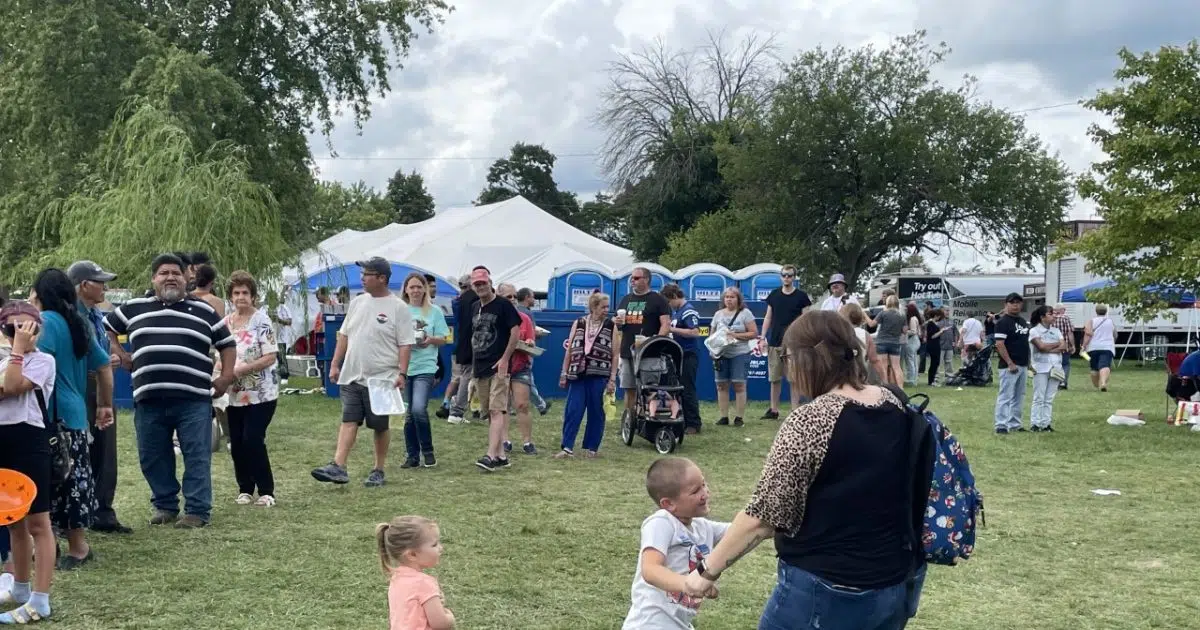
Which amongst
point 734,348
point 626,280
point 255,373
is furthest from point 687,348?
point 626,280

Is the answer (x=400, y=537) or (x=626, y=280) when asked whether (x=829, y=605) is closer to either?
(x=400, y=537)

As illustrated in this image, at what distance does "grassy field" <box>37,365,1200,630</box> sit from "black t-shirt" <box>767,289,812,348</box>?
2929mm

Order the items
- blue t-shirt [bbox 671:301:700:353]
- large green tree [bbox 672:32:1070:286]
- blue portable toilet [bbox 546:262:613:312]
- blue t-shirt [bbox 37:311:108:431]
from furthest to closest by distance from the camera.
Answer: large green tree [bbox 672:32:1070:286]
blue portable toilet [bbox 546:262:613:312]
blue t-shirt [bbox 671:301:700:353]
blue t-shirt [bbox 37:311:108:431]

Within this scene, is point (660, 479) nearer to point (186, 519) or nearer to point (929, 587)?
point (929, 587)

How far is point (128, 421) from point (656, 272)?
13.4m

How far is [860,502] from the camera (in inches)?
118

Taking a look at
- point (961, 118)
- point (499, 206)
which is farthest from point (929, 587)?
point (961, 118)

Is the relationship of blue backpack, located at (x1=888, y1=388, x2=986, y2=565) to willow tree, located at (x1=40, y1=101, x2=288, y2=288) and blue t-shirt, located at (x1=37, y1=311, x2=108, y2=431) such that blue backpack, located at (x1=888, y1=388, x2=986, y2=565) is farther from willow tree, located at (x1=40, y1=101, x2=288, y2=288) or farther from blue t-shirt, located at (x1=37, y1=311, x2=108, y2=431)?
willow tree, located at (x1=40, y1=101, x2=288, y2=288)

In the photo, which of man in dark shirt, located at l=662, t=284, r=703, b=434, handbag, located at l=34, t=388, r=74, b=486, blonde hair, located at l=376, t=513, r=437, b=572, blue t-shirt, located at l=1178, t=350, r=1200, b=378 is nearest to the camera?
blonde hair, located at l=376, t=513, r=437, b=572

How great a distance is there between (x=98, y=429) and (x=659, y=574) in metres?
4.76

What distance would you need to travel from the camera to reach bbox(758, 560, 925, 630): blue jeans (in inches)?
118

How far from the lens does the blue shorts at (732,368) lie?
1348 centimetres

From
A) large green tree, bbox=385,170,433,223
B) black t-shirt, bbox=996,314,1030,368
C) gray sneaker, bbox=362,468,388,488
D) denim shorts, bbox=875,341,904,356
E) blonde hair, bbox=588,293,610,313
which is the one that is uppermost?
large green tree, bbox=385,170,433,223

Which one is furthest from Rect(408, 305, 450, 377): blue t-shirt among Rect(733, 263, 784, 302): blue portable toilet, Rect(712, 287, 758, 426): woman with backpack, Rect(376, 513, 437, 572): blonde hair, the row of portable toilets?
Rect(733, 263, 784, 302): blue portable toilet
